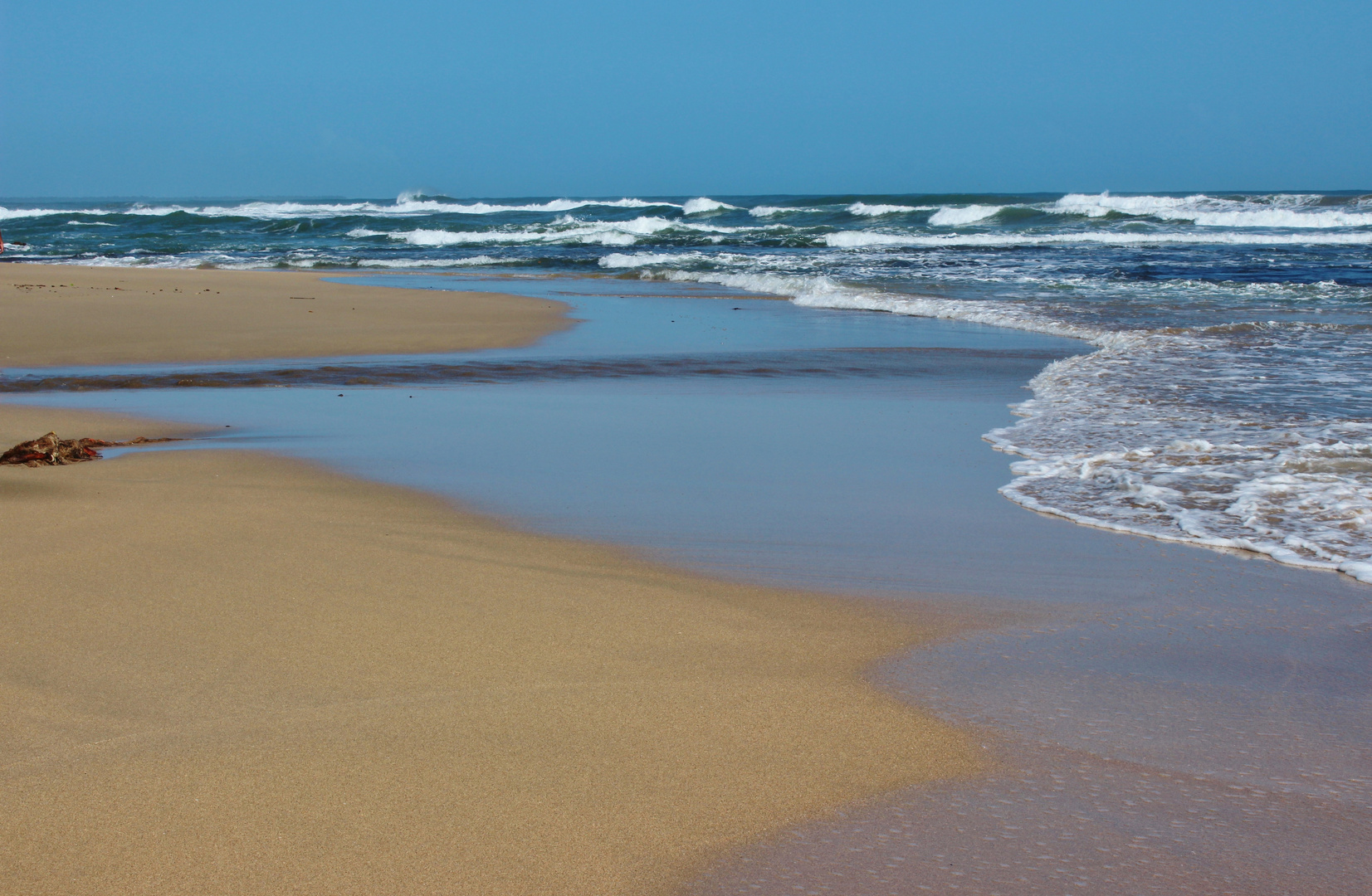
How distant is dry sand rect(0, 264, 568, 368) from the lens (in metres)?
8.23

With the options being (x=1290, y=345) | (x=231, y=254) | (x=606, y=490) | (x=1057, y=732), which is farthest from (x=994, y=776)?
(x=231, y=254)

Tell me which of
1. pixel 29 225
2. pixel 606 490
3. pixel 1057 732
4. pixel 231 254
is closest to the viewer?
pixel 1057 732

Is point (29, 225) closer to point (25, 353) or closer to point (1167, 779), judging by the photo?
point (25, 353)

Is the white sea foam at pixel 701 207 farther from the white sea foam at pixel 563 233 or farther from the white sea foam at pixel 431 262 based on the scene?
the white sea foam at pixel 431 262

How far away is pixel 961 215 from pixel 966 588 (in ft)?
128

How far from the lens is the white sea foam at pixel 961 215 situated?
128 ft

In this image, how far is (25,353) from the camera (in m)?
7.84

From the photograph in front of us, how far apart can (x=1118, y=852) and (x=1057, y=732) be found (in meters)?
0.42

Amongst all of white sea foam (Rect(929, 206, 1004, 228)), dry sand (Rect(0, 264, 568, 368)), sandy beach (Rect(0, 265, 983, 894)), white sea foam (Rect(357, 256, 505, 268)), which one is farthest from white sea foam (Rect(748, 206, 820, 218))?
sandy beach (Rect(0, 265, 983, 894))

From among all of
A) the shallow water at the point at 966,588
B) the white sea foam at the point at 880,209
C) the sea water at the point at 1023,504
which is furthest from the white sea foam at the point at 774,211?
the shallow water at the point at 966,588

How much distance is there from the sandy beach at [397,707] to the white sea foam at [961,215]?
122 ft

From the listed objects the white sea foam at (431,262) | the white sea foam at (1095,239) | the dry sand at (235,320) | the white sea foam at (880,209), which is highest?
the white sea foam at (880,209)

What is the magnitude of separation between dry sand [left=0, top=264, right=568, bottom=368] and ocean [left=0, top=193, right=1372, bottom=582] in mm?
4282

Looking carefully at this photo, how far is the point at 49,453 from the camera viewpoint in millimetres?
4258
